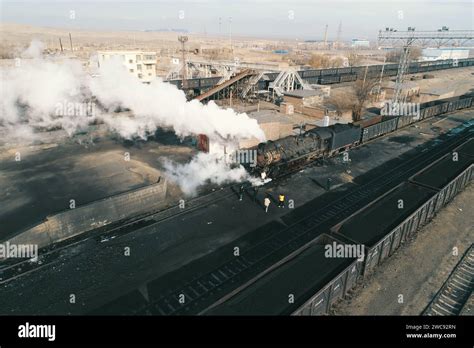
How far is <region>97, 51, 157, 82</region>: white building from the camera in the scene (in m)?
63.5

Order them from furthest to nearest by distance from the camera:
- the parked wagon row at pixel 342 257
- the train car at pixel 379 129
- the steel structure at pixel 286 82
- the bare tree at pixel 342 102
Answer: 1. the steel structure at pixel 286 82
2. the bare tree at pixel 342 102
3. the train car at pixel 379 129
4. the parked wagon row at pixel 342 257

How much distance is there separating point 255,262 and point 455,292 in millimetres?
9820

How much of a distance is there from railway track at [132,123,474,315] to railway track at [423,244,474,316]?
6.36m

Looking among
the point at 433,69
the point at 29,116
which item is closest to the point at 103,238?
the point at 29,116

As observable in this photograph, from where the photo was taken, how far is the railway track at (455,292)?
13.0 m

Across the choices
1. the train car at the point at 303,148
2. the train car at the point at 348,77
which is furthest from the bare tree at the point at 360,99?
the train car at the point at 348,77

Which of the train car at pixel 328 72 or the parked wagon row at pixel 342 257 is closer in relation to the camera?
the parked wagon row at pixel 342 257

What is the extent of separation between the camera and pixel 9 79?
113 ft

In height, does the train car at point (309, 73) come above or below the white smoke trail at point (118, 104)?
above

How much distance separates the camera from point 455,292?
1407cm

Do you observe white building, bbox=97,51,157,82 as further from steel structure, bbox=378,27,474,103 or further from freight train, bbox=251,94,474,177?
freight train, bbox=251,94,474,177

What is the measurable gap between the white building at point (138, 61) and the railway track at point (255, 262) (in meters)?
56.9

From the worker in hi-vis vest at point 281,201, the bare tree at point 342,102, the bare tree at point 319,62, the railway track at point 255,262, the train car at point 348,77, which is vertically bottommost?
the railway track at point 255,262

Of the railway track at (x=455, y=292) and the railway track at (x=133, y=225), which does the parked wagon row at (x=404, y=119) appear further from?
the railway track at (x=455, y=292)
